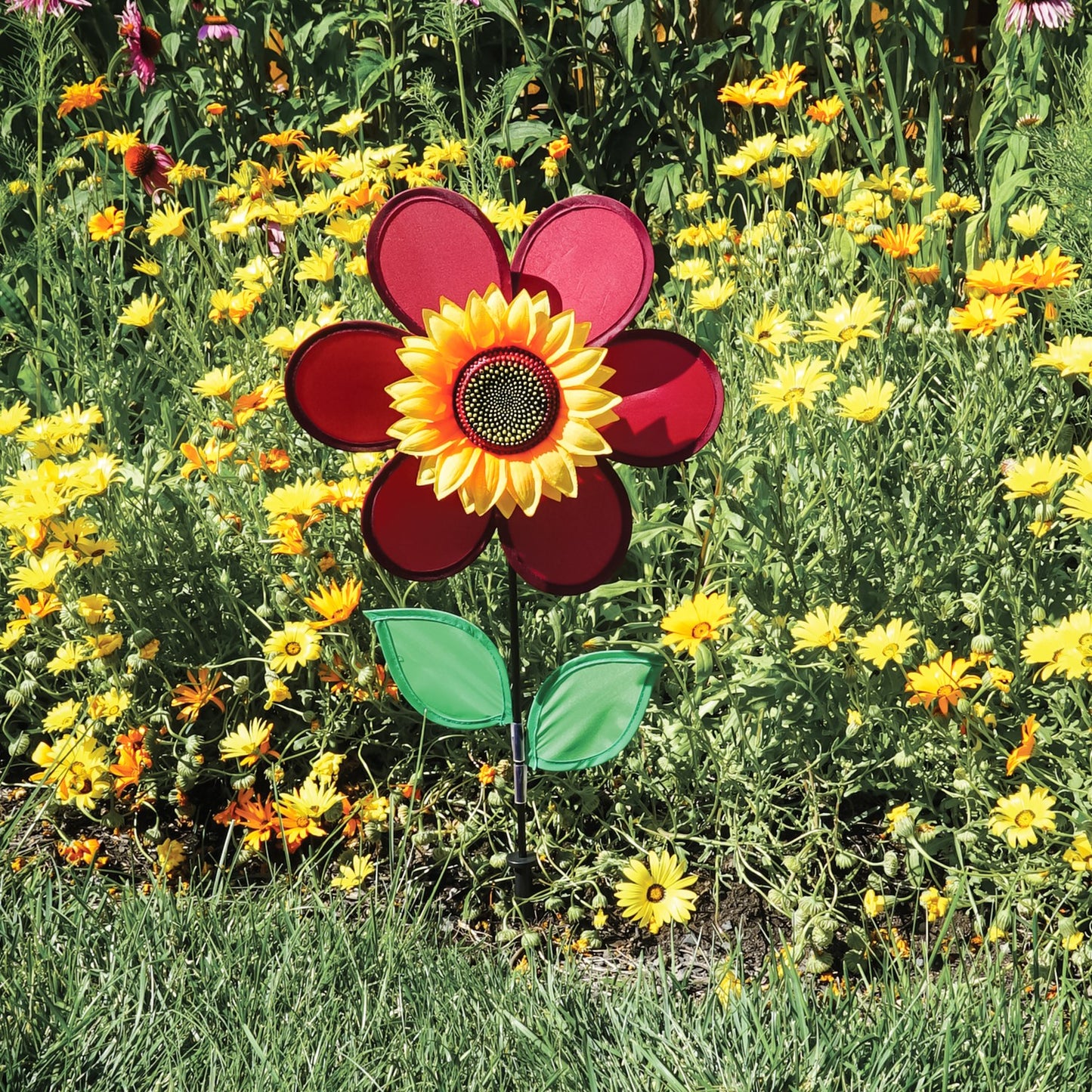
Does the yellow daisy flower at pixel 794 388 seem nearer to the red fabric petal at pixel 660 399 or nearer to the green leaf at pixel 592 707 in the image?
the red fabric petal at pixel 660 399

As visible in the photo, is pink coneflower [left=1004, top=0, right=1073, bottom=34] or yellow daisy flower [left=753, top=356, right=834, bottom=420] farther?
pink coneflower [left=1004, top=0, right=1073, bottom=34]

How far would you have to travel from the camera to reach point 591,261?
1567 millimetres

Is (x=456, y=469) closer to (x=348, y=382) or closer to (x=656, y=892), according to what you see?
(x=348, y=382)

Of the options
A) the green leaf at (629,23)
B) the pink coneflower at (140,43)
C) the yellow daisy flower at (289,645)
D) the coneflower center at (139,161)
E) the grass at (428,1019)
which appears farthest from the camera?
the pink coneflower at (140,43)

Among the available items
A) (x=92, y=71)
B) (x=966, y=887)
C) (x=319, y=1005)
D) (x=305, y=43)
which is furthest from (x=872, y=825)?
(x=92, y=71)

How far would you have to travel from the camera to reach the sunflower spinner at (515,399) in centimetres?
149

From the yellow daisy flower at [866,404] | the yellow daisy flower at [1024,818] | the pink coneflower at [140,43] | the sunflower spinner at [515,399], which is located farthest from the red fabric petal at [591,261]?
the pink coneflower at [140,43]

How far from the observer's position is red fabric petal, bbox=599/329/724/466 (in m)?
1.56

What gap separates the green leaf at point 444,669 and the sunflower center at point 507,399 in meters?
0.30

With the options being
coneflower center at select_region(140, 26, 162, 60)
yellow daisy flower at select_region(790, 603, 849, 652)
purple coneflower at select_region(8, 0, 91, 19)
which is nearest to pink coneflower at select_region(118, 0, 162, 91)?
coneflower center at select_region(140, 26, 162, 60)

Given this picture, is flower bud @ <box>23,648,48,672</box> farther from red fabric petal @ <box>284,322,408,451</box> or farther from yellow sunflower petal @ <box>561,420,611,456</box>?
yellow sunflower petal @ <box>561,420,611,456</box>

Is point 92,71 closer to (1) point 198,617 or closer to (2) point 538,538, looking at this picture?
(1) point 198,617

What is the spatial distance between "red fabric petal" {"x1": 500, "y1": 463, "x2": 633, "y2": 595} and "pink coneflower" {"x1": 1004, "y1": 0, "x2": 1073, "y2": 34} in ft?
6.14

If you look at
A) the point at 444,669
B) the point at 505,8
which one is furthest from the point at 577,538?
the point at 505,8
